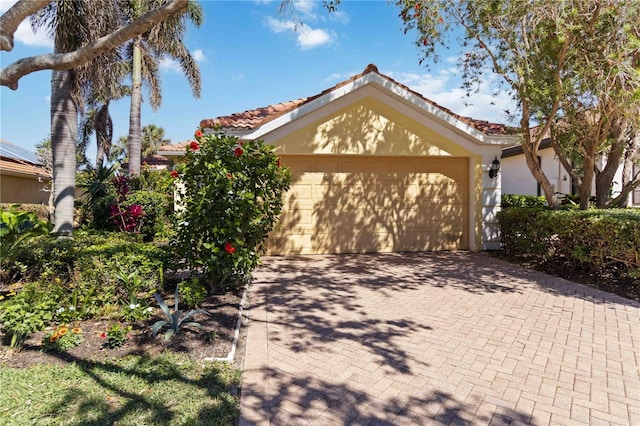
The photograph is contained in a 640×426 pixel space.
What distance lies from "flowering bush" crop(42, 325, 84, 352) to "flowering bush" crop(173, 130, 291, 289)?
1.79 m

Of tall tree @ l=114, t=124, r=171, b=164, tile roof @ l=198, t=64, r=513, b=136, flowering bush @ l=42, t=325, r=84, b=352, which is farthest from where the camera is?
tall tree @ l=114, t=124, r=171, b=164

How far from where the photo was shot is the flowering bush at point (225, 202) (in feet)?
17.4

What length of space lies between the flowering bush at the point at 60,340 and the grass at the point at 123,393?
352 millimetres

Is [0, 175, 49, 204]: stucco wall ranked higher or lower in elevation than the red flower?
higher

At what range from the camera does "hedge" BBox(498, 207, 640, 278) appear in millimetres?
6266

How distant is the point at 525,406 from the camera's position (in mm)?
3090

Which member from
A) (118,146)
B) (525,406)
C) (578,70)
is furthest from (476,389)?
(118,146)

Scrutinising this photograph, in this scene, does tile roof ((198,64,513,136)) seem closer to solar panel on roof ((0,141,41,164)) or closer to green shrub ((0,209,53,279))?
green shrub ((0,209,53,279))

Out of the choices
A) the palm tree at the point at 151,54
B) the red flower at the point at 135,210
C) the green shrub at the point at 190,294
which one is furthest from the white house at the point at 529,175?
the palm tree at the point at 151,54

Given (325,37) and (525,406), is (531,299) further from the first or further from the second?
(325,37)

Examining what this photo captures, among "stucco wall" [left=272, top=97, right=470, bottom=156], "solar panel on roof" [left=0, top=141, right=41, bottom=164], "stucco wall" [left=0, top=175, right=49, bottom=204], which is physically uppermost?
"solar panel on roof" [left=0, top=141, right=41, bottom=164]

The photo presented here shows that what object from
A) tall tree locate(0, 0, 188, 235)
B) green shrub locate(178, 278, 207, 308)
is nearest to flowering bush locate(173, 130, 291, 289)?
green shrub locate(178, 278, 207, 308)

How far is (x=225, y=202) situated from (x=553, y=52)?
22.7 ft

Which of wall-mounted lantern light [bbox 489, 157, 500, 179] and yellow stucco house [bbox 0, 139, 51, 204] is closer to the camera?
wall-mounted lantern light [bbox 489, 157, 500, 179]
